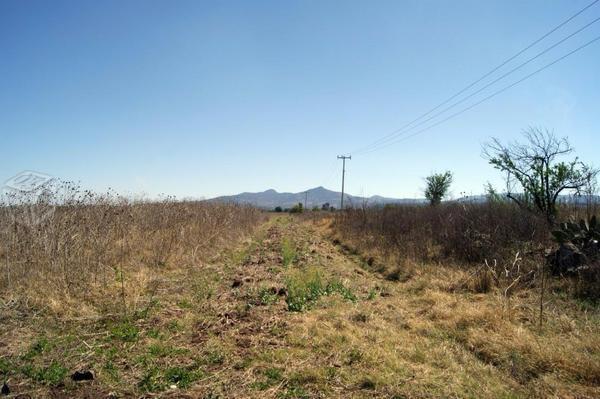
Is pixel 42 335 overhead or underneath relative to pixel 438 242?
underneath

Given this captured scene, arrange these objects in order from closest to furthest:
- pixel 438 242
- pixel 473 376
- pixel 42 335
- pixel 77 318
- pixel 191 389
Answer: pixel 191 389 < pixel 473 376 < pixel 42 335 < pixel 77 318 < pixel 438 242

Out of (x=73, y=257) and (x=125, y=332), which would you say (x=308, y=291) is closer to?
(x=125, y=332)

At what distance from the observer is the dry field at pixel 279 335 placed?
4090 mm

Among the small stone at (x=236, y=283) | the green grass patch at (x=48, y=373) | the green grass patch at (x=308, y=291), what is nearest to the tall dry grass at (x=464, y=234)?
the green grass patch at (x=308, y=291)

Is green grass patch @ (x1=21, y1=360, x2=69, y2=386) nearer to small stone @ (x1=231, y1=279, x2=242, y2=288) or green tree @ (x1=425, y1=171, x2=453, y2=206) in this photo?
small stone @ (x1=231, y1=279, x2=242, y2=288)

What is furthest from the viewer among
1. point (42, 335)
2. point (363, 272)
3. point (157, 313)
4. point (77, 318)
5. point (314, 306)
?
point (363, 272)

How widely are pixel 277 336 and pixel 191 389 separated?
172 cm

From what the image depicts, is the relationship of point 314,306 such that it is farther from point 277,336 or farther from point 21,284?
point 21,284

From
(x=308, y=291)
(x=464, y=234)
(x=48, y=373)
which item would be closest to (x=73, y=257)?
(x=48, y=373)

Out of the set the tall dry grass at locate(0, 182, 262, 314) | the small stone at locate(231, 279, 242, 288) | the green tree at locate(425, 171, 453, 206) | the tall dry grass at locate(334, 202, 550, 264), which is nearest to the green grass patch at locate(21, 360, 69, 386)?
the tall dry grass at locate(0, 182, 262, 314)

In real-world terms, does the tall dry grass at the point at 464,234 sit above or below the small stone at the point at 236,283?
above

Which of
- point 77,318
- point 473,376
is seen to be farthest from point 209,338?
point 473,376

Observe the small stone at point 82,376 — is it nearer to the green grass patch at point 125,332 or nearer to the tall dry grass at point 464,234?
the green grass patch at point 125,332

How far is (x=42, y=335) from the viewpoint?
5.27 metres
